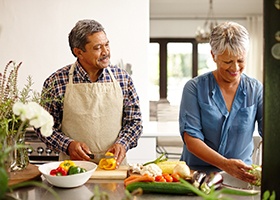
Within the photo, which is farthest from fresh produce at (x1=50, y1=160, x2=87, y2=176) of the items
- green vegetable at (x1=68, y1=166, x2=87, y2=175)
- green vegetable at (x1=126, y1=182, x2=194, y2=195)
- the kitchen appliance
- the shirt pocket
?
the kitchen appliance

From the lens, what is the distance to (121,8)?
4.32 meters

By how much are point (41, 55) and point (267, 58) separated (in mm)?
3377

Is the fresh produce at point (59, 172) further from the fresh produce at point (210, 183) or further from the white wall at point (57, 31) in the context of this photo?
the white wall at point (57, 31)

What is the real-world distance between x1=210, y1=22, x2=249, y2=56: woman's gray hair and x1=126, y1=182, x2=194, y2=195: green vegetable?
67 cm

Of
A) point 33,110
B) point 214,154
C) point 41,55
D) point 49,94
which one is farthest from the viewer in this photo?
point 41,55

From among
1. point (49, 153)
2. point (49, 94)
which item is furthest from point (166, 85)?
point (49, 94)

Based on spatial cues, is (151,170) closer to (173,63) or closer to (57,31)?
(57,31)

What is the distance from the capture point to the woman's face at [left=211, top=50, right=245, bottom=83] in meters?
2.00

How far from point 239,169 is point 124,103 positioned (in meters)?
0.79

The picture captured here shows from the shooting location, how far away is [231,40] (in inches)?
78.1

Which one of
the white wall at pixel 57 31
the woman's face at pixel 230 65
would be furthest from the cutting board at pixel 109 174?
the white wall at pixel 57 31

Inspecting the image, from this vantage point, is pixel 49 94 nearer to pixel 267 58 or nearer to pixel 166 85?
pixel 267 58

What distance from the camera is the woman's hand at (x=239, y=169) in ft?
5.91

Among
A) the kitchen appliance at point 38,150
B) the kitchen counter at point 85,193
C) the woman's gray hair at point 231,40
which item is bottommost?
the kitchen appliance at point 38,150
